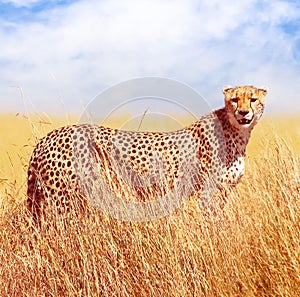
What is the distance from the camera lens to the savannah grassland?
3.21 m

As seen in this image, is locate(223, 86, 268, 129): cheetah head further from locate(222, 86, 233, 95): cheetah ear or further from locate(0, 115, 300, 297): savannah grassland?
→ locate(0, 115, 300, 297): savannah grassland

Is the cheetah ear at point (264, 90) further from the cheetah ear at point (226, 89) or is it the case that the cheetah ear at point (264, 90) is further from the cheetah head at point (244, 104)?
the cheetah ear at point (226, 89)

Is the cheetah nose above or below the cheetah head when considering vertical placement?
below

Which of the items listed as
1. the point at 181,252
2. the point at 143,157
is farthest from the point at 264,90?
the point at 181,252

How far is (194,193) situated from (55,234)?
39.3 inches

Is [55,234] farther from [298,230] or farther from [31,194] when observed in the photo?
[298,230]

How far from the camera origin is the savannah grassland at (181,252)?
321cm

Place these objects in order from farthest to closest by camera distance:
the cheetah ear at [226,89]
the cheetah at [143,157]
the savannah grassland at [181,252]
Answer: the cheetah ear at [226,89] < the cheetah at [143,157] < the savannah grassland at [181,252]

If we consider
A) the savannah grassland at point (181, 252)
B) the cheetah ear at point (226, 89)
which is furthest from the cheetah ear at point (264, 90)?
the savannah grassland at point (181, 252)

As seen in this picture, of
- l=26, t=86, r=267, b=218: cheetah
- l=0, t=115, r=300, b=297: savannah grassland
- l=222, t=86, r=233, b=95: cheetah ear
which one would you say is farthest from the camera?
l=222, t=86, r=233, b=95: cheetah ear

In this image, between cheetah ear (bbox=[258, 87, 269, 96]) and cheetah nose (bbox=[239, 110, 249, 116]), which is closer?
cheetah nose (bbox=[239, 110, 249, 116])

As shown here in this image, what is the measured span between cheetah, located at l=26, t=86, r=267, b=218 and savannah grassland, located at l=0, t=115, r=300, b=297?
0.48m

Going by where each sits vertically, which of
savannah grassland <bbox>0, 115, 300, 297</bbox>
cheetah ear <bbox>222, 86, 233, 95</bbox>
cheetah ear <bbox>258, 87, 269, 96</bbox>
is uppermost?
cheetah ear <bbox>222, 86, 233, 95</bbox>

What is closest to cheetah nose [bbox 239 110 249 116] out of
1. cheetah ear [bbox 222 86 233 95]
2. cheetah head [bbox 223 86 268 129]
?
cheetah head [bbox 223 86 268 129]
